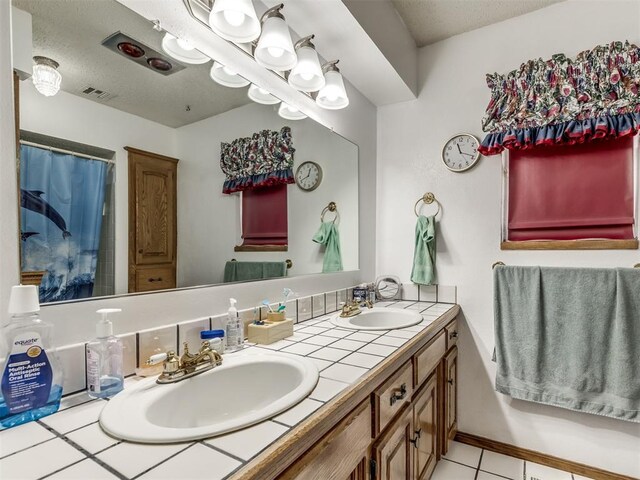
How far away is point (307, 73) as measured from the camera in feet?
4.63

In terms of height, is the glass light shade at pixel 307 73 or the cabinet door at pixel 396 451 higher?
the glass light shade at pixel 307 73

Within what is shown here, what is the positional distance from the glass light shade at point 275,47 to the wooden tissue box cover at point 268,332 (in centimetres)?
96

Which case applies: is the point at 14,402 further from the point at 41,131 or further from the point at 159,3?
the point at 159,3

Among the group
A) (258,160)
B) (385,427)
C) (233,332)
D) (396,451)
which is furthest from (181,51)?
(396,451)

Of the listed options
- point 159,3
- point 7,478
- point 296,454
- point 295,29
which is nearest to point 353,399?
point 296,454

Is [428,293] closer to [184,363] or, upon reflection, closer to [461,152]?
[461,152]

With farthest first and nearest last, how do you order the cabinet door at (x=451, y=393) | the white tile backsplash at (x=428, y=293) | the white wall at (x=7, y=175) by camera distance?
the white tile backsplash at (x=428, y=293) < the cabinet door at (x=451, y=393) < the white wall at (x=7, y=175)

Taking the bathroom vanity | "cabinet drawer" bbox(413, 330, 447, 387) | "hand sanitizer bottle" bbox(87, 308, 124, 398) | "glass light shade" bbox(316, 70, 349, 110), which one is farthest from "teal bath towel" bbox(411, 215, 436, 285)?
"hand sanitizer bottle" bbox(87, 308, 124, 398)

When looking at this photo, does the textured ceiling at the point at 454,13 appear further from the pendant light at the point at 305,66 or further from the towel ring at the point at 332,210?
the towel ring at the point at 332,210

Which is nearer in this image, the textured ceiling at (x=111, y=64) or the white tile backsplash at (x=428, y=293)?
the textured ceiling at (x=111, y=64)

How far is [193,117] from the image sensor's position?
3.67ft

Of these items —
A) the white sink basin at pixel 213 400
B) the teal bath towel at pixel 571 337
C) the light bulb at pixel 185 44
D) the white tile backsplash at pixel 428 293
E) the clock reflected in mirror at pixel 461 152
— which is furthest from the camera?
the white tile backsplash at pixel 428 293

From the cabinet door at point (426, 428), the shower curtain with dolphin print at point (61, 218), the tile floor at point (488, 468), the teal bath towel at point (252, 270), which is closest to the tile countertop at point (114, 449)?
the shower curtain with dolphin print at point (61, 218)

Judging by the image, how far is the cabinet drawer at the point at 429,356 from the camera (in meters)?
1.29
